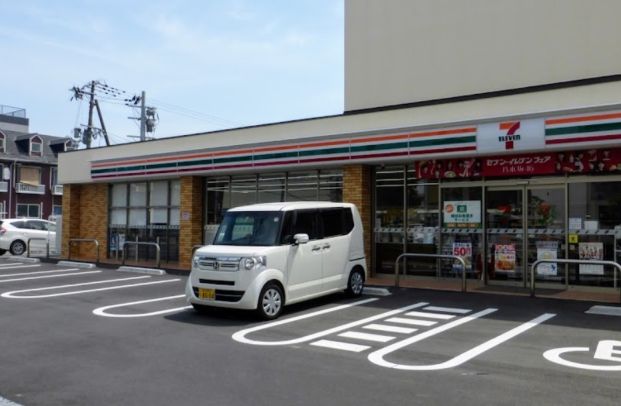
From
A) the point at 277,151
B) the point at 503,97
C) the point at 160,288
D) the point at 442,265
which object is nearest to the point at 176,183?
the point at 277,151

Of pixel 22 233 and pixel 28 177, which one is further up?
pixel 28 177

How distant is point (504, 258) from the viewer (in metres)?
12.4

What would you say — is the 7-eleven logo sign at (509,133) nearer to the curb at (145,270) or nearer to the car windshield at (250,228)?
the car windshield at (250,228)

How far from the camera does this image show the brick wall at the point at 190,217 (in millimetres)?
17125

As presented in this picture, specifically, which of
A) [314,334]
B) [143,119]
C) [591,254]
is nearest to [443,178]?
[591,254]

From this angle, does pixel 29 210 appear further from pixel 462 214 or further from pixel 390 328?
pixel 390 328

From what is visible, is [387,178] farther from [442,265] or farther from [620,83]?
[620,83]

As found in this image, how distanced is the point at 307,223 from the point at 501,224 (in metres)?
5.08

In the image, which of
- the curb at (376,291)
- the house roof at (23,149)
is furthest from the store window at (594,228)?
the house roof at (23,149)

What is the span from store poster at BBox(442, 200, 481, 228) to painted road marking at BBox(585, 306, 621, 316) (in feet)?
12.4

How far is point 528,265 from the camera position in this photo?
39.7 ft

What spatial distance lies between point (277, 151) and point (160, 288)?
15.7ft

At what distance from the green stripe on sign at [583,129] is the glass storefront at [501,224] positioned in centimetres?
125

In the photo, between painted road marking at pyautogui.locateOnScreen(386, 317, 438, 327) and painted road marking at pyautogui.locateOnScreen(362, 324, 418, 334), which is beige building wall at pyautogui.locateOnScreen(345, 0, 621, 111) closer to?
painted road marking at pyautogui.locateOnScreen(386, 317, 438, 327)
